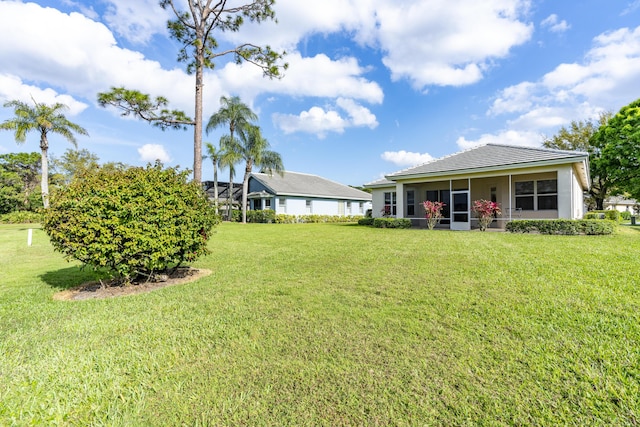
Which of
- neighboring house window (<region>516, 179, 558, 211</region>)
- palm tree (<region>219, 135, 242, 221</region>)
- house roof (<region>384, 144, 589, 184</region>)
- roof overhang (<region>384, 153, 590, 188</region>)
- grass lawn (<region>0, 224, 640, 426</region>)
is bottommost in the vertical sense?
grass lawn (<region>0, 224, 640, 426</region>)

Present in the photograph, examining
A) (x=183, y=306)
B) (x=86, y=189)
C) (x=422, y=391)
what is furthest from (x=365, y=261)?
(x=86, y=189)

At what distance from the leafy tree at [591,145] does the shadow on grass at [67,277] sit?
112 feet

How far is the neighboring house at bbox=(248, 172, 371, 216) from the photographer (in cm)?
2918

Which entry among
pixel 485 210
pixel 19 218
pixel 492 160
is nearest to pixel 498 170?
pixel 492 160

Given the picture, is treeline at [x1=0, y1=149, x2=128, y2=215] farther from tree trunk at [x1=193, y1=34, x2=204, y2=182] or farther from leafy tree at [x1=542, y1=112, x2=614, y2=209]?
leafy tree at [x1=542, y1=112, x2=614, y2=209]

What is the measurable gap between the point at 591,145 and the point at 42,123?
48354 millimetres

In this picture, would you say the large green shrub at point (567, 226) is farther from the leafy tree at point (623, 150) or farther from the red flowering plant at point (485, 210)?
the leafy tree at point (623, 150)

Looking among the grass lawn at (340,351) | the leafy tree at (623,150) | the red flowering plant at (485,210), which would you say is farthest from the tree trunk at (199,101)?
the leafy tree at (623,150)

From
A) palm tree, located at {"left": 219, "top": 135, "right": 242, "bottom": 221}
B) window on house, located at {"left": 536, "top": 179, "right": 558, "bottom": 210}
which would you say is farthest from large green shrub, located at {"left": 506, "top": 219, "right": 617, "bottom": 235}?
palm tree, located at {"left": 219, "top": 135, "right": 242, "bottom": 221}

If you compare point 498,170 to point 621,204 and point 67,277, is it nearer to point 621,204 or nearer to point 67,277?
point 67,277

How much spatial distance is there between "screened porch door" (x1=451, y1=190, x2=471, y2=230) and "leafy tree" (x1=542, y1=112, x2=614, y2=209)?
16941mm

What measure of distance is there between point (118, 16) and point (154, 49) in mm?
1660

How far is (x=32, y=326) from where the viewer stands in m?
4.16

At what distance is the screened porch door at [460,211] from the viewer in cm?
1582
